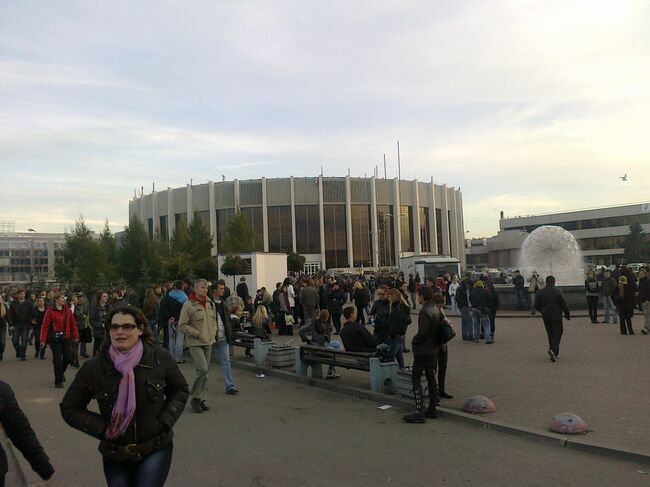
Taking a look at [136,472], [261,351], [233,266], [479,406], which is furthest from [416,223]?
[136,472]

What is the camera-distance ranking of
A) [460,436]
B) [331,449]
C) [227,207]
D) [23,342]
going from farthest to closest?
[227,207]
[23,342]
[460,436]
[331,449]

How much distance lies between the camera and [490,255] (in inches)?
4178

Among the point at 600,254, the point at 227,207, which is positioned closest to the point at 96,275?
the point at 227,207

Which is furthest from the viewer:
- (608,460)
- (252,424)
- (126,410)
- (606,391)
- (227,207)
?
(227,207)

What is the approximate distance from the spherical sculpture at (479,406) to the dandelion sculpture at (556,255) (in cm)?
2355

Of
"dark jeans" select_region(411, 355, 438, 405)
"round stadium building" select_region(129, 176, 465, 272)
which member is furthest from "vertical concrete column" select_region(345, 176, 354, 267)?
"dark jeans" select_region(411, 355, 438, 405)

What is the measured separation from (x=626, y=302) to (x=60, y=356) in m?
13.3

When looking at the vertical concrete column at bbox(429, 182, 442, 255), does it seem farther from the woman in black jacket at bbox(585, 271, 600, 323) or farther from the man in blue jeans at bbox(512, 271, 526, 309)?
the woman in black jacket at bbox(585, 271, 600, 323)

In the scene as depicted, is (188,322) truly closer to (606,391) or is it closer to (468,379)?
(468,379)

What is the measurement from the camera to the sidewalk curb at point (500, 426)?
17.4 feet

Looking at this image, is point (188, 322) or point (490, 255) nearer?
point (188, 322)

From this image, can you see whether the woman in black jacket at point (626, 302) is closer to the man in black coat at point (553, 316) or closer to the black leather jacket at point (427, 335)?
the man in black coat at point (553, 316)

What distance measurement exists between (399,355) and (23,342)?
995 centimetres

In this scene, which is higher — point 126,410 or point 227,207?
point 227,207
